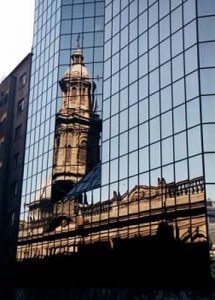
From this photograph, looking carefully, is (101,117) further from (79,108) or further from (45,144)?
(45,144)

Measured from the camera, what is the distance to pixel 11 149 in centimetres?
5712

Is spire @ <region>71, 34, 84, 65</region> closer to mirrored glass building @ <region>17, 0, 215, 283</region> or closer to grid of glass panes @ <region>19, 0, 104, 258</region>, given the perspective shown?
mirrored glass building @ <region>17, 0, 215, 283</region>

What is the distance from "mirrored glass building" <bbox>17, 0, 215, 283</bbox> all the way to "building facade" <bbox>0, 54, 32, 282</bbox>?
2.24 metres

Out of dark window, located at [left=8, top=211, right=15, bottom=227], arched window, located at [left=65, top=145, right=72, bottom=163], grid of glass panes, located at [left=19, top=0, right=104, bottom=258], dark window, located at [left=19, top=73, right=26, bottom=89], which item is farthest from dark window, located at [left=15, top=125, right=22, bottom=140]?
arched window, located at [left=65, top=145, right=72, bottom=163]

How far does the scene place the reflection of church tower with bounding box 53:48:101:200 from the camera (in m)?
45.6

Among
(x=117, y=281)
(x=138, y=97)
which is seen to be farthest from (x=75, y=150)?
(x=117, y=281)

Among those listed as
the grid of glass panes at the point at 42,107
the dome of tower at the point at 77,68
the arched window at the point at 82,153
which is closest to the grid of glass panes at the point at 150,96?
the arched window at the point at 82,153

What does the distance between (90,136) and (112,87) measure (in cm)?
704

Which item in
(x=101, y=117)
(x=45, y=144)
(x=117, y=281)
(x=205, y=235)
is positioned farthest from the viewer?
(x=45, y=144)

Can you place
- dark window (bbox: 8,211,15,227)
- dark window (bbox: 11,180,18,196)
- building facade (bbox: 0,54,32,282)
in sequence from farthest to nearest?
1. dark window (bbox: 11,180,18,196)
2. dark window (bbox: 8,211,15,227)
3. building facade (bbox: 0,54,32,282)

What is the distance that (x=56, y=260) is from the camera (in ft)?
139

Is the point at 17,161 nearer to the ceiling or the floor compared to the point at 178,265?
nearer to the ceiling

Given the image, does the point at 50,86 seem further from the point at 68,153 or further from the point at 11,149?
the point at 11,149

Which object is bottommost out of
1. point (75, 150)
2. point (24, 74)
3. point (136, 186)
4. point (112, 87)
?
point (136, 186)
